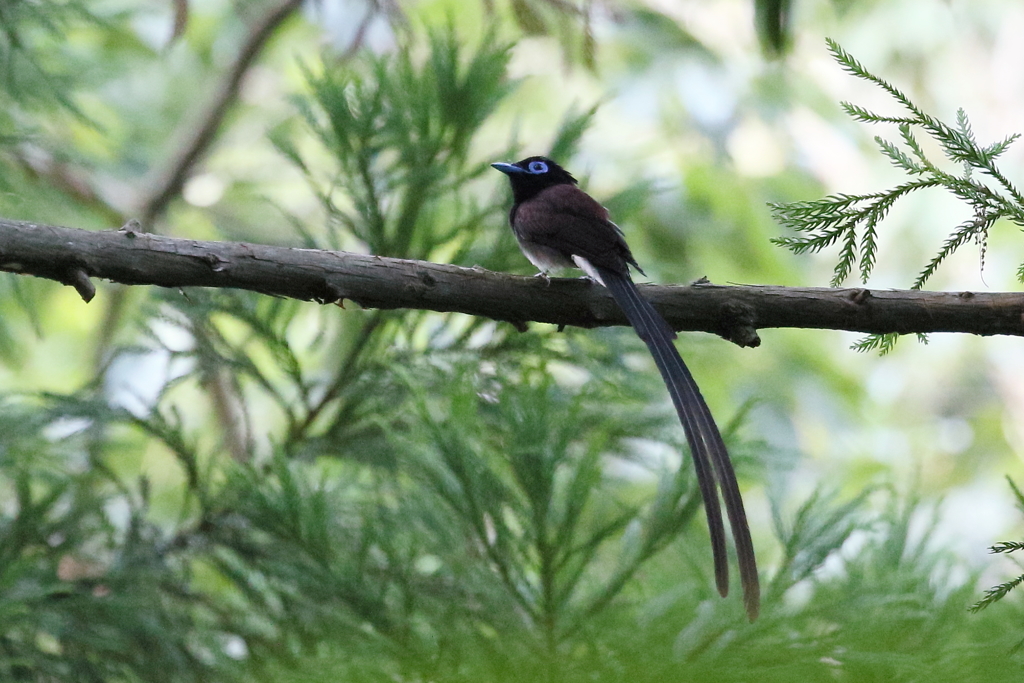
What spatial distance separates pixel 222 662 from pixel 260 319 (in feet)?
3.79

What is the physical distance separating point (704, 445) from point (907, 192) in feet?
2.17

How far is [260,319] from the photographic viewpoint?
10.2 ft

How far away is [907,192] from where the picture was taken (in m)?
1.77

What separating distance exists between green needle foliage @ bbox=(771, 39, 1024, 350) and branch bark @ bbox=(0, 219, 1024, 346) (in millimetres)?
80

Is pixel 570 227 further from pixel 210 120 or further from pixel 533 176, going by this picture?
pixel 210 120

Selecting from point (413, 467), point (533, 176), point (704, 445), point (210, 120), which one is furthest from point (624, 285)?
point (210, 120)

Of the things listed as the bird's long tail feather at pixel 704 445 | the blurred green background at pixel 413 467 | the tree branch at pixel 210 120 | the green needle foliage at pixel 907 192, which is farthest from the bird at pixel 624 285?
the tree branch at pixel 210 120

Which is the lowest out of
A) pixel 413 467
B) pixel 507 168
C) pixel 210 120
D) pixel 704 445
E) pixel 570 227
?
pixel 704 445

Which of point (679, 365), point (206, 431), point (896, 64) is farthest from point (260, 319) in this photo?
point (896, 64)

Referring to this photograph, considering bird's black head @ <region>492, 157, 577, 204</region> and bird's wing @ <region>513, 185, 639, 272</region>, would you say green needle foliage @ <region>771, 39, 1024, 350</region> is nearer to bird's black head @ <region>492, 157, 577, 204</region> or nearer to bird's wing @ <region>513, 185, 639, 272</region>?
bird's wing @ <region>513, 185, 639, 272</region>

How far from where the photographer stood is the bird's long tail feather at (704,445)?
5.63ft

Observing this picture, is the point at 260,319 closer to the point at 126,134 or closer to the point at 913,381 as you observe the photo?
the point at 126,134

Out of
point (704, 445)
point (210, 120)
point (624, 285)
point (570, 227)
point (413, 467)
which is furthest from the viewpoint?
point (210, 120)

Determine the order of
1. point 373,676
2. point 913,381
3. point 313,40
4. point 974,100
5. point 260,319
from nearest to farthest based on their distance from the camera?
point 373,676, point 260,319, point 313,40, point 974,100, point 913,381
